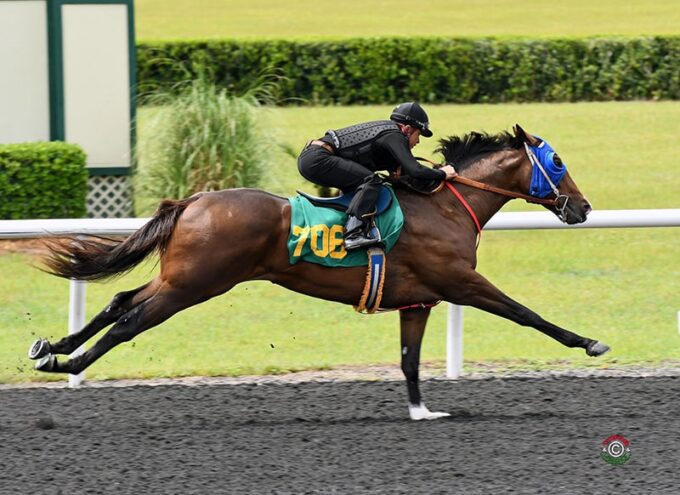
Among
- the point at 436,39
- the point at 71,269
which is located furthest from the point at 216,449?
the point at 436,39

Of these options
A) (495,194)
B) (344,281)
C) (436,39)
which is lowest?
(344,281)

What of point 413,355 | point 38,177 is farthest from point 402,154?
point 38,177

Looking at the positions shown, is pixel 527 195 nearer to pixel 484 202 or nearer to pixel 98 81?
pixel 484 202

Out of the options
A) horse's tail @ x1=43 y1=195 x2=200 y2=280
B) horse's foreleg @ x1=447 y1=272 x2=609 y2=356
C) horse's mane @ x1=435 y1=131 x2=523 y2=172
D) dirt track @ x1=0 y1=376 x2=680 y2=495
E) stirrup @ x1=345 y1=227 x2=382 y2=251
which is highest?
horse's mane @ x1=435 y1=131 x2=523 y2=172

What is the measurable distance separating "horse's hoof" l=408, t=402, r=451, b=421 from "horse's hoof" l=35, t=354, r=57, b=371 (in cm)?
173

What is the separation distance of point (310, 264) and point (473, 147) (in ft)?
3.87

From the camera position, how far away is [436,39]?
712 inches

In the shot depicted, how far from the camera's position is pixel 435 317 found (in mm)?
9039

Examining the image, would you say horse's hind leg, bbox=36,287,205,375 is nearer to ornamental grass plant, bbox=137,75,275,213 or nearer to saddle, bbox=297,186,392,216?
saddle, bbox=297,186,392,216

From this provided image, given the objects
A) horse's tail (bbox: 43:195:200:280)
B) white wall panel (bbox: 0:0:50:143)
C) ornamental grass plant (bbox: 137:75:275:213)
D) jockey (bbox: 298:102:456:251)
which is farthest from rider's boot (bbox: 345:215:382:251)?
white wall panel (bbox: 0:0:50:143)

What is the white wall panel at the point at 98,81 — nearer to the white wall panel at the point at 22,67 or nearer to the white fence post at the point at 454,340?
the white wall panel at the point at 22,67

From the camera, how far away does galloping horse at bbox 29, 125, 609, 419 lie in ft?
19.6

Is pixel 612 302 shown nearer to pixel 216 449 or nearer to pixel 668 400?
pixel 668 400

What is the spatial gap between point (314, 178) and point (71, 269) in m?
1.30
